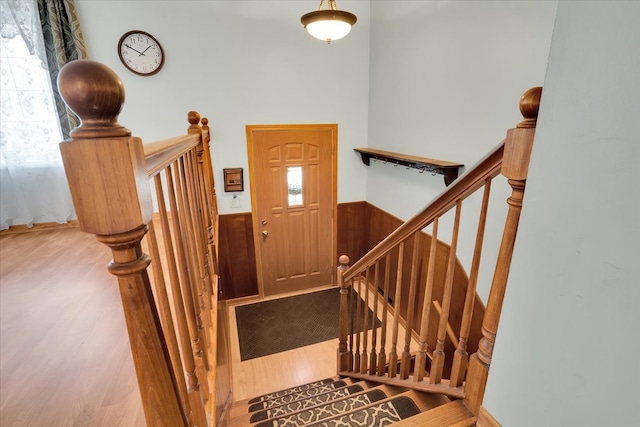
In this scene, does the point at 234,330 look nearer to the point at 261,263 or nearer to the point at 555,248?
the point at 261,263

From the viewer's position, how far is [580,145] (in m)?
0.57

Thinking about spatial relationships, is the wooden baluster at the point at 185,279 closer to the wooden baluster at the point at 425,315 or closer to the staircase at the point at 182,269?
the staircase at the point at 182,269

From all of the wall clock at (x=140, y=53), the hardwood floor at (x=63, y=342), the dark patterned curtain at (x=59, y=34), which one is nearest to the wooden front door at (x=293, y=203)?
the wall clock at (x=140, y=53)

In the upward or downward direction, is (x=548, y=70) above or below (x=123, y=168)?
above

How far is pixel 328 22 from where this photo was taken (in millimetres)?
2156

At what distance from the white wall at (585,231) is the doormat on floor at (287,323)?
289 cm

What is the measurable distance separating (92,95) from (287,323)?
3.63 m

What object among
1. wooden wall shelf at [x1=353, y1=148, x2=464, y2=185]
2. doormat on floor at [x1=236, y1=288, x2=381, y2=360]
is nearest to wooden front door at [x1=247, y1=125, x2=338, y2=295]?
doormat on floor at [x1=236, y1=288, x2=381, y2=360]

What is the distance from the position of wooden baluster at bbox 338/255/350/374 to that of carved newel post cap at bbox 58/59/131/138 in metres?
1.87

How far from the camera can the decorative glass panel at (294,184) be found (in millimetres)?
3928

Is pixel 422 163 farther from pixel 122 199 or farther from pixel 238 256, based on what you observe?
pixel 122 199

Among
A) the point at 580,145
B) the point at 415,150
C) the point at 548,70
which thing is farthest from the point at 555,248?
the point at 415,150

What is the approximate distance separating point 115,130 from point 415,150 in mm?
3016

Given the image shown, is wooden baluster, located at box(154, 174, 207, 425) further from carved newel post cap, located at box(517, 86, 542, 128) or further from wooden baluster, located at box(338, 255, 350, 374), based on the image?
wooden baluster, located at box(338, 255, 350, 374)
